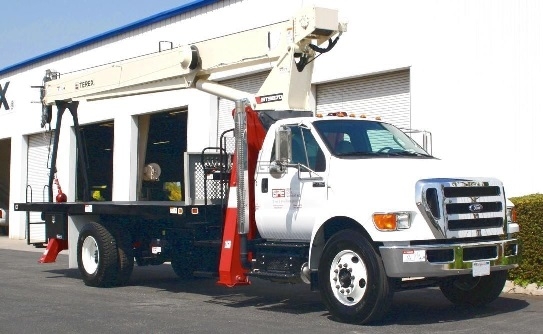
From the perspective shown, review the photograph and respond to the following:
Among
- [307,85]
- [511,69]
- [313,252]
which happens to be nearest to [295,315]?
[313,252]

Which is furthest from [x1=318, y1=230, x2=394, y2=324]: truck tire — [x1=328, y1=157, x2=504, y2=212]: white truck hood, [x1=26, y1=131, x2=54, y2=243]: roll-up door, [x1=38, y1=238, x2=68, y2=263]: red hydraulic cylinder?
[x1=26, y1=131, x2=54, y2=243]: roll-up door

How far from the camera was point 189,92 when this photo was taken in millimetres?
23000

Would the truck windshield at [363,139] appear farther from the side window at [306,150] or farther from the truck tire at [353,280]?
the truck tire at [353,280]

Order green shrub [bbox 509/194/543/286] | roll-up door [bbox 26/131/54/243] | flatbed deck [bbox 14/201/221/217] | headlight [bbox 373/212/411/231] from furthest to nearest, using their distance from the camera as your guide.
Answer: roll-up door [bbox 26/131/54/243] → green shrub [bbox 509/194/543/286] → flatbed deck [bbox 14/201/221/217] → headlight [bbox 373/212/411/231]

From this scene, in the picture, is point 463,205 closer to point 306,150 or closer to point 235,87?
point 306,150

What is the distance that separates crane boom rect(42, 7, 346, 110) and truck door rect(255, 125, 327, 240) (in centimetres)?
133

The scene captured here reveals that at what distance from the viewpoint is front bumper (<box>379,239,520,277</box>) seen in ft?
31.0

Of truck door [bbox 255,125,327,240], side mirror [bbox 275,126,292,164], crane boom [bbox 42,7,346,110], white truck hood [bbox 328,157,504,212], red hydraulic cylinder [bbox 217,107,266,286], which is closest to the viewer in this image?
white truck hood [bbox 328,157,504,212]

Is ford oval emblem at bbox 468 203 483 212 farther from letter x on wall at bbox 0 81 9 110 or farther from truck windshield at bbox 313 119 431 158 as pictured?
letter x on wall at bbox 0 81 9 110

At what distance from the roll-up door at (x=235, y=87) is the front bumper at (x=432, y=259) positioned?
36.8ft

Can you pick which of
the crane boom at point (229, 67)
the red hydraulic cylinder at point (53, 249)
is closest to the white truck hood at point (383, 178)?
the crane boom at point (229, 67)

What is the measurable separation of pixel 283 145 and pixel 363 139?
1068 millimetres

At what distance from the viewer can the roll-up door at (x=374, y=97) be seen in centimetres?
1712

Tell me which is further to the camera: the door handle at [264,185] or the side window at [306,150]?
the door handle at [264,185]
